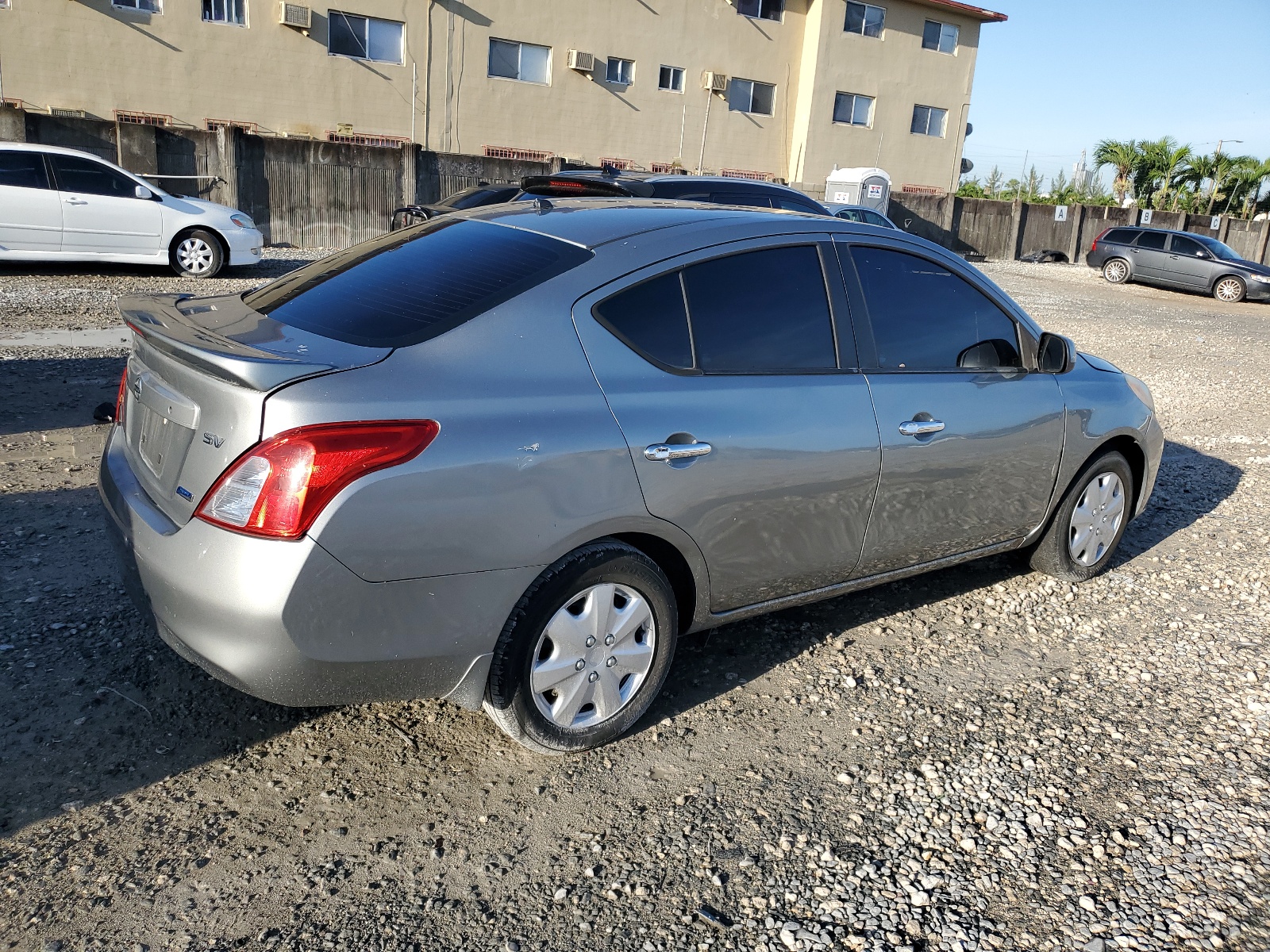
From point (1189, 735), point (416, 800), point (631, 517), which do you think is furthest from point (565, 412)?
point (1189, 735)

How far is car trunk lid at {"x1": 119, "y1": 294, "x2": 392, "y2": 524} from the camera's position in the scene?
2.64 metres

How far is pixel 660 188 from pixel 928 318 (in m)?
5.48

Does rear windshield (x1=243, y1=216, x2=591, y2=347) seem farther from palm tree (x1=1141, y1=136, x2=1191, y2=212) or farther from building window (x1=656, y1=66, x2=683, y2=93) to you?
palm tree (x1=1141, y1=136, x2=1191, y2=212)

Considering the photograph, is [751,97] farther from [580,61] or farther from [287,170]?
[287,170]

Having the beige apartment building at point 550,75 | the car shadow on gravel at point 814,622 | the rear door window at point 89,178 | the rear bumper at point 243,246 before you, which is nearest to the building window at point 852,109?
the beige apartment building at point 550,75

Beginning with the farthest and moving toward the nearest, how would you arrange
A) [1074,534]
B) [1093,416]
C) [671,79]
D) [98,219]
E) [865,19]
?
[865,19], [671,79], [98,219], [1074,534], [1093,416]

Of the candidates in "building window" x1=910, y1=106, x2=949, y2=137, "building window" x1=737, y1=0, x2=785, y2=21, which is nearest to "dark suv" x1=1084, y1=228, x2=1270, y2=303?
"building window" x1=910, y1=106, x2=949, y2=137

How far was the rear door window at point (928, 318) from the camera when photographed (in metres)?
3.96

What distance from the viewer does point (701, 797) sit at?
3.12m

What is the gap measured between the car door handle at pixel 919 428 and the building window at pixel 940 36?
3271 cm

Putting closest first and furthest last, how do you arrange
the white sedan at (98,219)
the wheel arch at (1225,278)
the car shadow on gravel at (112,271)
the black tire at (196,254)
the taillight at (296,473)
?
the taillight at (296,473)
the white sedan at (98,219)
the car shadow on gravel at (112,271)
the black tire at (196,254)
the wheel arch at (1225,278)

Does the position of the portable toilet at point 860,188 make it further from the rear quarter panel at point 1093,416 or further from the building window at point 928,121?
the rear quarter panel at point 1093,416

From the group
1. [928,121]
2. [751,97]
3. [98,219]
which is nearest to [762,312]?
[98,219]

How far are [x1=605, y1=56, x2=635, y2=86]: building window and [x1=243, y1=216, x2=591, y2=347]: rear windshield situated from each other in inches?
1009
